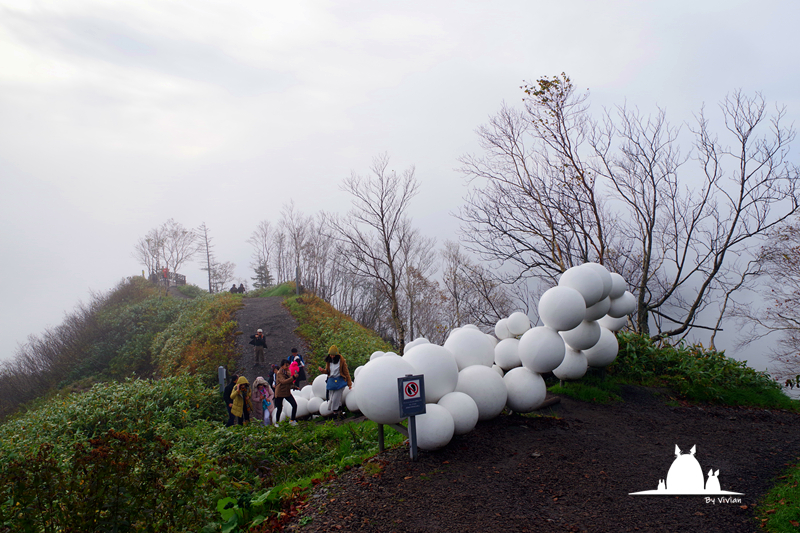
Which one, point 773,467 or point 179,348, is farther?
point 179,348

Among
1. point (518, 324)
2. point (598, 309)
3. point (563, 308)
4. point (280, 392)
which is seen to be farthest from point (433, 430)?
point (280, 392)

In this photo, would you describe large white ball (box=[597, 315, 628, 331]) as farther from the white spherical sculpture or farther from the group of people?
the white spherical sculpture

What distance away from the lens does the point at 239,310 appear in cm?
2522

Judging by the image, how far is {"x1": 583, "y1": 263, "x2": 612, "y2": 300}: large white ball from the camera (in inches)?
298

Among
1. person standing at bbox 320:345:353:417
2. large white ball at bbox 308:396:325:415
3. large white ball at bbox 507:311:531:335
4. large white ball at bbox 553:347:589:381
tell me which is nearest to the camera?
large white ball at bbox 553:347:589:381

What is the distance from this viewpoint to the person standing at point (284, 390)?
9.54 m

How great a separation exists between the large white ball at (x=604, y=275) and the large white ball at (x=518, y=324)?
1.55m

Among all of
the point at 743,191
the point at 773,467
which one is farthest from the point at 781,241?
the point at 773,467

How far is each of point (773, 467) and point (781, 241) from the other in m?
11.3

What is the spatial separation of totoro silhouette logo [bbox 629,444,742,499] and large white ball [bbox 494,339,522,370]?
335 centimetres

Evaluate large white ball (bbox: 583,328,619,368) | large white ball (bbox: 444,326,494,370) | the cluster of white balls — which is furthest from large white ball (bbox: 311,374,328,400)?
large white ball (bbox: 583,328,619,368)

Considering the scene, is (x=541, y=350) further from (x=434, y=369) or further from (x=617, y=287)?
(x=617, y=287)

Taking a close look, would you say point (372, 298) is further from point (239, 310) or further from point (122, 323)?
point (122, 323)

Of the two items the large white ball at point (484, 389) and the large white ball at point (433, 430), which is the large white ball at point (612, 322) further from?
the large white ball at point (433, 430)
